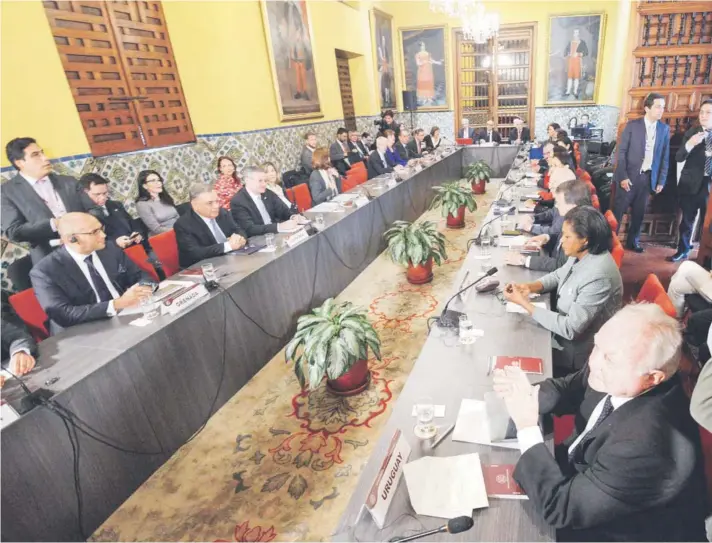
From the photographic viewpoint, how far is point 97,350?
1922 millimetres

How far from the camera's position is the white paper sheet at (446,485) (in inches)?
42.7

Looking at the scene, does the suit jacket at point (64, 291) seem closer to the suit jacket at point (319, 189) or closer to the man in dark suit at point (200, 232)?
the man in dark suit at point (200, 232)

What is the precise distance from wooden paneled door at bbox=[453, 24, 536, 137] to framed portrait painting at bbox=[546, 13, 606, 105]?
453 millimetres

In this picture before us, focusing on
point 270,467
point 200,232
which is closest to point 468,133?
point 200,232

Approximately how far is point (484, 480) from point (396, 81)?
1127 centimetres

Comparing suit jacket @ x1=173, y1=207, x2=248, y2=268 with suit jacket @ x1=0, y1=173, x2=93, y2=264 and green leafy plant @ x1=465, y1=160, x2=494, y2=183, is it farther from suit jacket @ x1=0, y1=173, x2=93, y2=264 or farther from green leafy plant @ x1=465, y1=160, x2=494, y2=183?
green leafy plant @ x1=465, y1=160, x2=494, y2=183

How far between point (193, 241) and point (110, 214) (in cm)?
128

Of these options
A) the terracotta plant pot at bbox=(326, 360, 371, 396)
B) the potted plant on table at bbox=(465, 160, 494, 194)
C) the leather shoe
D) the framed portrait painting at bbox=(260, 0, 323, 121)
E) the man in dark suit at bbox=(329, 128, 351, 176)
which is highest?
the framed portrait painting at bbox=(260, 0, 323, 121)

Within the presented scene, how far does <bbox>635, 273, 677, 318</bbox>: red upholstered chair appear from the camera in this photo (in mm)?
1637

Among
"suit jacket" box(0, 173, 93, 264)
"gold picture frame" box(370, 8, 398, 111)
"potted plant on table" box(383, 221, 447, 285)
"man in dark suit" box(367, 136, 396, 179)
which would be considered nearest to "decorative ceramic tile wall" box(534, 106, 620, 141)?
"gold picture frame" box(370, 8, 398, 111)

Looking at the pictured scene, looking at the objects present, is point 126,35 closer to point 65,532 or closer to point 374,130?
point 65,532

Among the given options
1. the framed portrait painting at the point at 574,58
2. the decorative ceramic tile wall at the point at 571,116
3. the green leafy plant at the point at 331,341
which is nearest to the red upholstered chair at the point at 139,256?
the green leafy plant at the point at 331,341

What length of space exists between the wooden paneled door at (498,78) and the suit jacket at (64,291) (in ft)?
33.1

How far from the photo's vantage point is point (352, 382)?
8.58 feet
